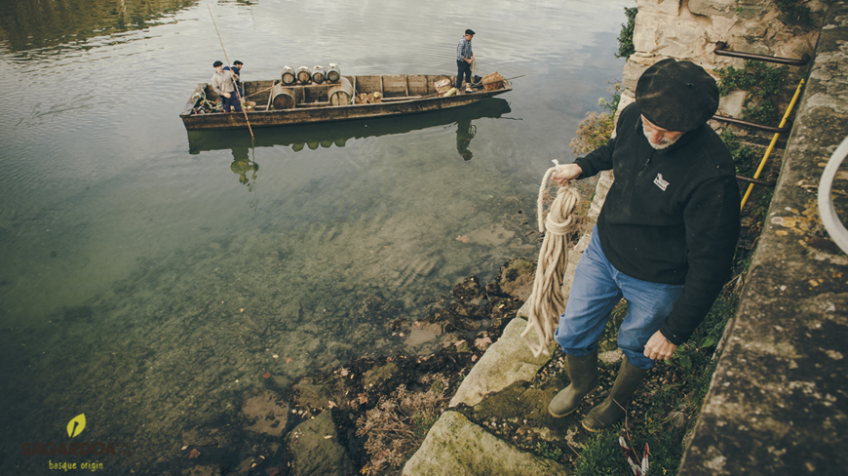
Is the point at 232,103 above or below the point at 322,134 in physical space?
above

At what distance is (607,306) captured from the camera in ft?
8.14

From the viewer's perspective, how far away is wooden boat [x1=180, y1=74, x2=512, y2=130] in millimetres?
12055

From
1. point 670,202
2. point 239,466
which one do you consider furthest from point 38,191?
point 670,202

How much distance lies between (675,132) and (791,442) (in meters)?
1.28

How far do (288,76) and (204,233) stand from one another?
7.04 m

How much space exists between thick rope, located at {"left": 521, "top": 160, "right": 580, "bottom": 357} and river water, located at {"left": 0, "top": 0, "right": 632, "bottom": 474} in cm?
289

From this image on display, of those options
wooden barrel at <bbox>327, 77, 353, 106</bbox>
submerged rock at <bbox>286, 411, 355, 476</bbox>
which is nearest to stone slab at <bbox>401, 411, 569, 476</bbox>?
submerged rock at <bbox>286, 411, 355, 476</bbox>

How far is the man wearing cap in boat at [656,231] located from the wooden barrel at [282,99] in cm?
1167

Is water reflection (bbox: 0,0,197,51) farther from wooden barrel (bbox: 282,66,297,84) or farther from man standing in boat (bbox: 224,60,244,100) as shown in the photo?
wooden barrel (bbox: 282,66,297,84)

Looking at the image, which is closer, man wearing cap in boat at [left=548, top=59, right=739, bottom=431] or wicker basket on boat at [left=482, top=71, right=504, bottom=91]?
man wearing cap in boat at [left=548, top=59, right=739, bottom=431]

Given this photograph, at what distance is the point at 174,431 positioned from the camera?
191 inches

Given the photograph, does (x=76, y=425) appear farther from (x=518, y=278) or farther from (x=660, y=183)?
(x=660, y=183)

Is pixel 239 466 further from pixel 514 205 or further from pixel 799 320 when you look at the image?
pixel 514 205

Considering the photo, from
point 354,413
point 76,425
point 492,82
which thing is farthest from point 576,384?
point 492,82
